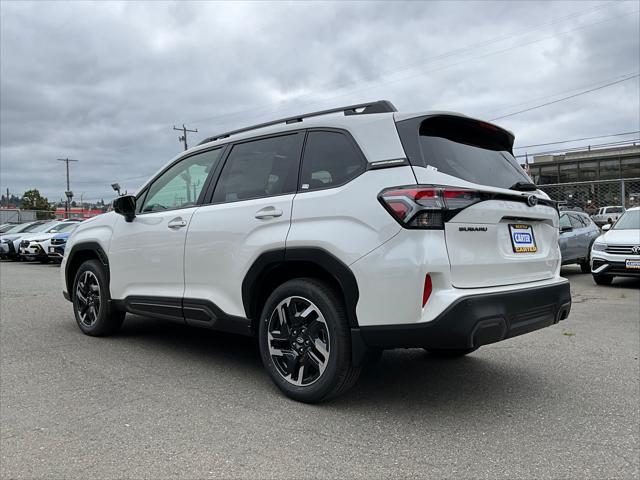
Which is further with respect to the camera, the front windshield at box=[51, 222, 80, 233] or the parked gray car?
the front windshield at box=[51, 222, 80, 233]

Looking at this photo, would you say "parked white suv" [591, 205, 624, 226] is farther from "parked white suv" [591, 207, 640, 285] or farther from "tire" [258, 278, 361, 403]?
"tire" [258, 278, 361, 403]

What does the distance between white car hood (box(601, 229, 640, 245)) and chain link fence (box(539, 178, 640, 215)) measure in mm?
4380

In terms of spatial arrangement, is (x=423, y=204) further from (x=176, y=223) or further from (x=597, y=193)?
(x=597, y=193)

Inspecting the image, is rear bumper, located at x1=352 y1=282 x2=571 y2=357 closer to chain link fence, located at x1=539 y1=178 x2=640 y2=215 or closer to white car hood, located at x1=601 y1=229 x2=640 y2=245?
white car hood, located at x1=601 y1=229 x2=640 y2=245

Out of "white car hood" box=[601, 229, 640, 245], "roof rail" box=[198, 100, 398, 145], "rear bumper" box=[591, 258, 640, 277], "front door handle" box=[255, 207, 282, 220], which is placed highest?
"roof rail" box=[198, 100, 398, 145]

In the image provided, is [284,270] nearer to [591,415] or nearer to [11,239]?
[591,415]

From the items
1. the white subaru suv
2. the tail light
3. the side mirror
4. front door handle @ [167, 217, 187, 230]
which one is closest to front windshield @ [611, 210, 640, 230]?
the white subaru suv

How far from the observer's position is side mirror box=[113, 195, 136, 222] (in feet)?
16.6

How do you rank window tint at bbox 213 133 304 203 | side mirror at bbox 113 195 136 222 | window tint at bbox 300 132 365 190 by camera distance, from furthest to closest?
side mirror at bbox 113 195 136 222 < window tint at bbox 213 133 304 203 < window tint at bbox 300 132 365 190

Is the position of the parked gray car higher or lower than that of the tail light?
lower

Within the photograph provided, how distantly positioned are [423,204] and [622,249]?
8.34 m

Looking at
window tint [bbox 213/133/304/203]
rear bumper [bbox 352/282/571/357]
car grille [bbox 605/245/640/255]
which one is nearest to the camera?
rear bumper [bbox 352/282/571/357]

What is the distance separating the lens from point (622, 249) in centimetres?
977

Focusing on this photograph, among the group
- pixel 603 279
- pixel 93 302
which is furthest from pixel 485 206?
pixel 603 279
